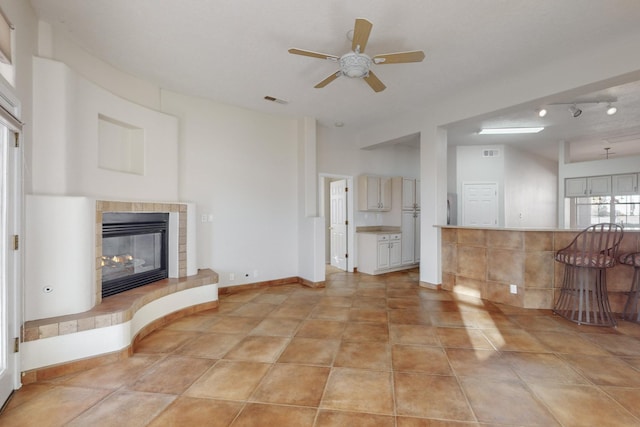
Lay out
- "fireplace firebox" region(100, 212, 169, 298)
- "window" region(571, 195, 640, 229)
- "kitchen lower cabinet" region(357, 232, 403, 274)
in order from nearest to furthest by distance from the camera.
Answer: "fireplace firebox" region(100, 212, 169, 298) → "kitchen lower cabinet" region(357, 232, 403, 274) → "window" region(571, 195, 640, 229)

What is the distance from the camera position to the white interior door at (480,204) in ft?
22.8

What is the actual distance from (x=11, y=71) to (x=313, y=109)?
3.42 meters

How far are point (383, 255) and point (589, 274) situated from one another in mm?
3091

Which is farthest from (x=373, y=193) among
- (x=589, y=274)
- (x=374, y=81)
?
(x=589, y=274)

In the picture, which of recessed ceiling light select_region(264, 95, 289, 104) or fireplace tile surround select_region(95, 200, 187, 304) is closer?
fireplace tile surround select_region(95, 200, 187, 304)

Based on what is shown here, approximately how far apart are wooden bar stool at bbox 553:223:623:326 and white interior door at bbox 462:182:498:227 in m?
3.46

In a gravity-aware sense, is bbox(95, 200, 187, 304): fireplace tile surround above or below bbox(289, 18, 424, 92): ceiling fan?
below

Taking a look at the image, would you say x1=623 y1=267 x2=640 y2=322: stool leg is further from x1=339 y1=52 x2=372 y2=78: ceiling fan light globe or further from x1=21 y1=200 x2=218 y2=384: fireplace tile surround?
x1=21 y1=200 x2=218 y2=384: fireplace tile surround

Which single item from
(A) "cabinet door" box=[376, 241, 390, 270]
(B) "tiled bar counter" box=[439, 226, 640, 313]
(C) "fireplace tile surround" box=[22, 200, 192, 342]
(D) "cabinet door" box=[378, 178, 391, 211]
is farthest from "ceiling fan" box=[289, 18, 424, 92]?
(A) "cabinet door" box=[376, 241, 390, 270]

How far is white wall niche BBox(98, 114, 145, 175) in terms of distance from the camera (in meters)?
3.16

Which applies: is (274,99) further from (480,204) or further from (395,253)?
(480,204)

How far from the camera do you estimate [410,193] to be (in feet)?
21.7

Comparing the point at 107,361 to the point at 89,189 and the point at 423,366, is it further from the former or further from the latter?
the point at 423,366

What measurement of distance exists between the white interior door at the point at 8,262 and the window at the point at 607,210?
976cm
